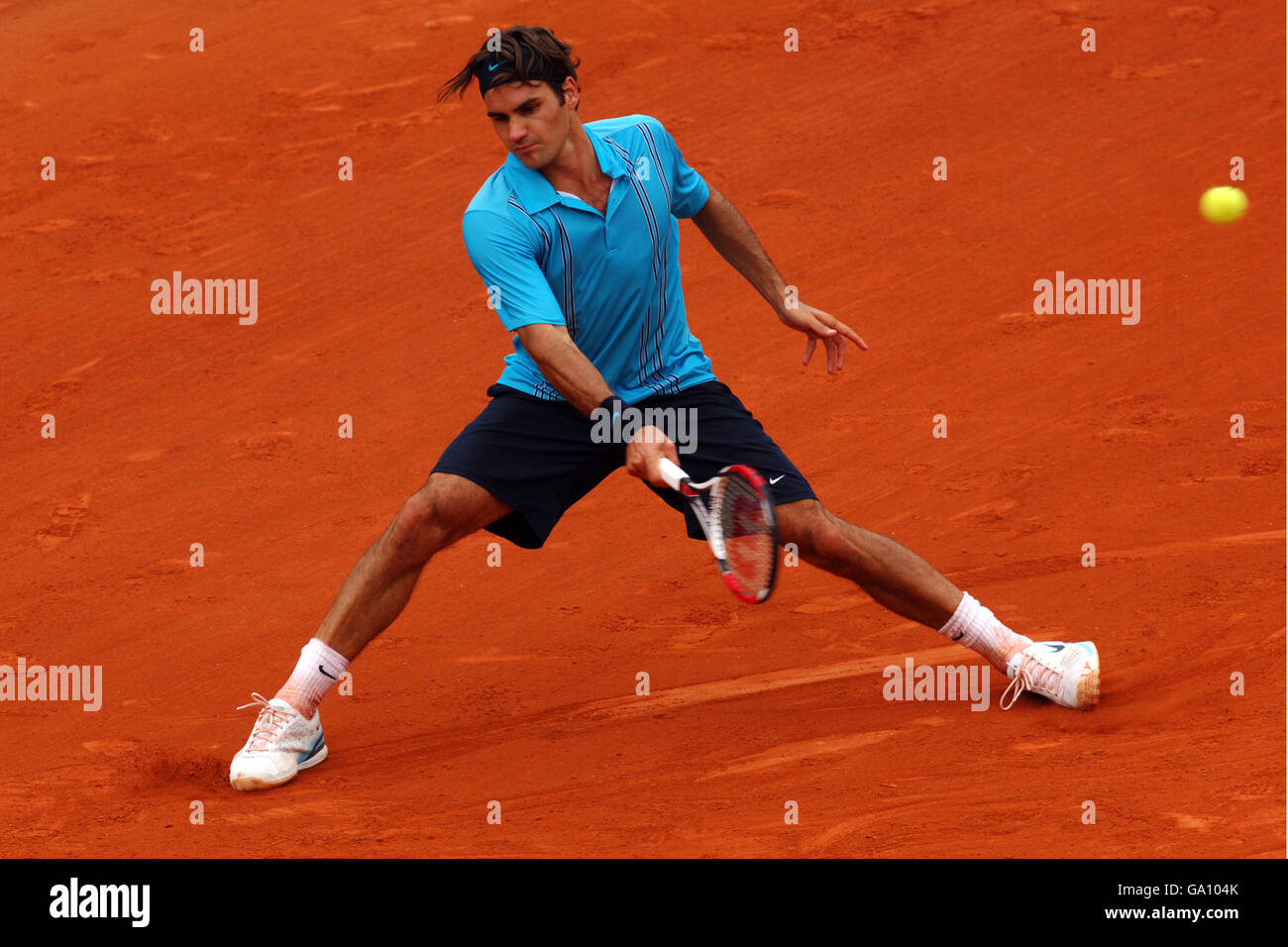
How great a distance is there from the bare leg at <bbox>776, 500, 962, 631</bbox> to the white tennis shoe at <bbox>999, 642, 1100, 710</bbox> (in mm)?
248

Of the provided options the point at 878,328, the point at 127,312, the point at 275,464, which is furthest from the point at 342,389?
the point at 878,328

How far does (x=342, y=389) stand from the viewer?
7141 mm

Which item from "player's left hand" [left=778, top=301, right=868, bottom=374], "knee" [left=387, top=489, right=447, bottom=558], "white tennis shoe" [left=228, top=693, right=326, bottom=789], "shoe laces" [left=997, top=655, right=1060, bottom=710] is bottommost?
"white tennis shoe" [left=228, top=693, right=326, bottom=789]

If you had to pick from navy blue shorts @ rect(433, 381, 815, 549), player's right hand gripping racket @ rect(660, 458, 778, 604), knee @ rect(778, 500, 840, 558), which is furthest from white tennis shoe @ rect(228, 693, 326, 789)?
knee @ rect(778, 500, 840, 558)

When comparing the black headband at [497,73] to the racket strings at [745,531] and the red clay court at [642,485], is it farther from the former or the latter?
the red clay court at [642,485]

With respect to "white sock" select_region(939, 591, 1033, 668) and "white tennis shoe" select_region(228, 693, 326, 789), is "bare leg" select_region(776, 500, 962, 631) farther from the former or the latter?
"white tennis shoe" select_region(228, 693, 326, 789)

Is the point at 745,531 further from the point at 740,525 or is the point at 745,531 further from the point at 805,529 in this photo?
the point at 805,529

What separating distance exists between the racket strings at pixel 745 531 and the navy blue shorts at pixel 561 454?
129 millimetres

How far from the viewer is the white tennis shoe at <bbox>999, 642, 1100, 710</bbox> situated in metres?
4.34

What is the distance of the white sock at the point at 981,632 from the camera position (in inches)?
173

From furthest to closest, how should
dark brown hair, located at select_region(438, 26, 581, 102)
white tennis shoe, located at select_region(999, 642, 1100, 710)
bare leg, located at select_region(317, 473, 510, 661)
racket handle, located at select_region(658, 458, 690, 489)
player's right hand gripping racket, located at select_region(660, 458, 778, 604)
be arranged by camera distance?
white tennis shoe, located at select_region(999, 642, 1100, 710), bare leg, located at select_region(317, 473, 510, 661), dark brown hair, located at select_region(438, 26, 581, 102), player's right hand gripping racket, located at select_region(660, 458, 778, 604), racket handle, located at select_region(658, 458, 690, 489)

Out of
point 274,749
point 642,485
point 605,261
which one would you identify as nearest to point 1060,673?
point 605,261

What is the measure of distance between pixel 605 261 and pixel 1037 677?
1646 mm

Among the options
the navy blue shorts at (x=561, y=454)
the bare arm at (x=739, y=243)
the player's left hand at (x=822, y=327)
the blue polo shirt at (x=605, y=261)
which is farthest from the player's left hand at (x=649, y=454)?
the bare arm at (x=739, y=243)
